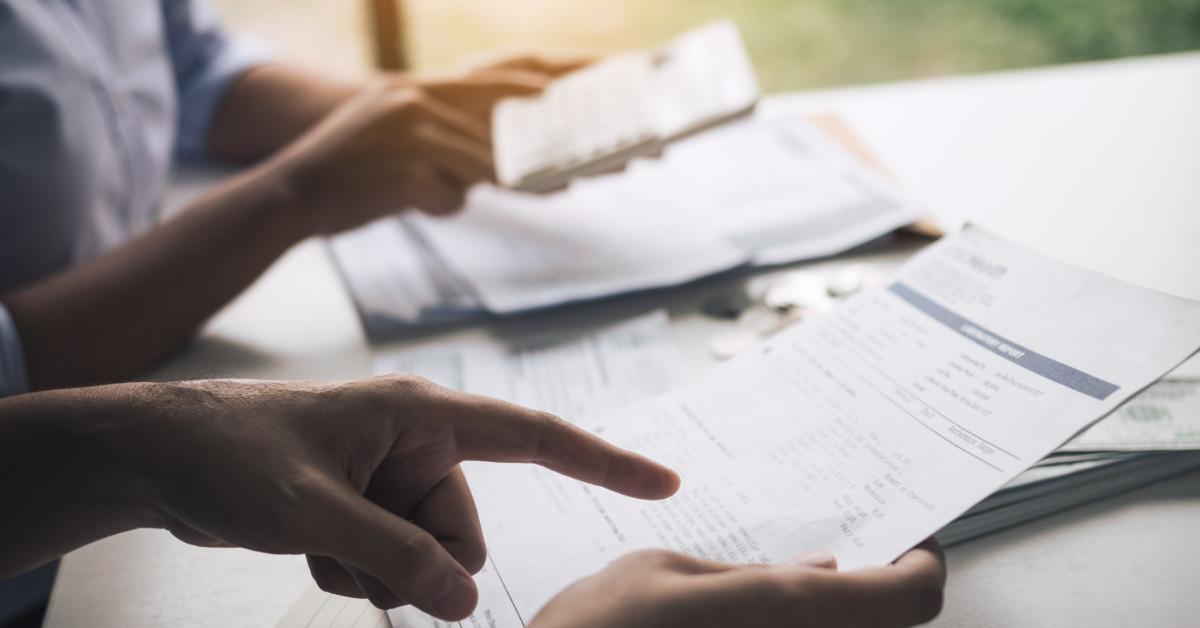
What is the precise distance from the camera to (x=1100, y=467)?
1.66 ft

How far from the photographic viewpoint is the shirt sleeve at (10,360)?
24.7 inches

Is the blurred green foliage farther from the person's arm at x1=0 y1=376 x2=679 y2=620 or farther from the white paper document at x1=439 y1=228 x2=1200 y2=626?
the person's arm at x1=0 y1=376 x2=679 y2=620

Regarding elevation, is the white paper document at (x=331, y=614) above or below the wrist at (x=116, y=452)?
below

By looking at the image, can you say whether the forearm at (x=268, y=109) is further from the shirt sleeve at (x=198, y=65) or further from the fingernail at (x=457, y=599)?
the fingernail at (x=457, y=599)

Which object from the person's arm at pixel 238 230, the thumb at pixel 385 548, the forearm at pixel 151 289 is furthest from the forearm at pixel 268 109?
the thumb at pixel 385 548

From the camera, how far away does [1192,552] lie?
47 centimetres

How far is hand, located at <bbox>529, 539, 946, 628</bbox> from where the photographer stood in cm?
39

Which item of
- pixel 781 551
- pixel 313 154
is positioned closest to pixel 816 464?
pixel 781 551

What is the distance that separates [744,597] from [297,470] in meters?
0.20

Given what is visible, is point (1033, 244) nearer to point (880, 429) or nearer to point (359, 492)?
point (880, 429)

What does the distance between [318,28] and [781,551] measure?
9.41ft

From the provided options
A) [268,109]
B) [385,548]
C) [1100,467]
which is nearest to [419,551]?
[385,548]

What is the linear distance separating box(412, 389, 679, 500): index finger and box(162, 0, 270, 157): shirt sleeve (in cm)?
73

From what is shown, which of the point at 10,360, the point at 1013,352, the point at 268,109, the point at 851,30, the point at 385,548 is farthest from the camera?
the point at 851,30
